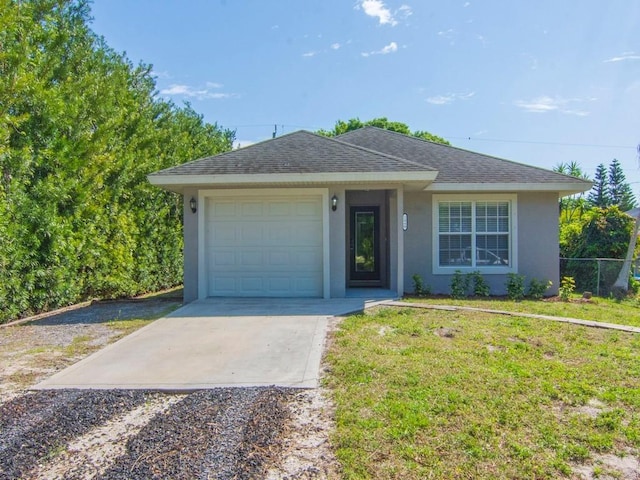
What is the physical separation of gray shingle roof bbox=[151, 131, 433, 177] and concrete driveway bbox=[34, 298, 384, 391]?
2902 mm

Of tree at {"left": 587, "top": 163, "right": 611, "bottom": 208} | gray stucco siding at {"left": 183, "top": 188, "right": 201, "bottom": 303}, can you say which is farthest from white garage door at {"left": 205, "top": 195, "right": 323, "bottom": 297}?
tree at {"left": 587, "top": 163, "right": 611, "bottom": 208}

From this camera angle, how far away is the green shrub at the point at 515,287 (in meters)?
10.4

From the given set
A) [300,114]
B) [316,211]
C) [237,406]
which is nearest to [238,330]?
[237,406]

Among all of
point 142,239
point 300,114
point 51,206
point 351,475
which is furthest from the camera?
point 300,114

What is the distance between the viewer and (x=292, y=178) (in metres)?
8.98

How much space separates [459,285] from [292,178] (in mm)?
4900

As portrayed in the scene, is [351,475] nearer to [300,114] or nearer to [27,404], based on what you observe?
[27,404]

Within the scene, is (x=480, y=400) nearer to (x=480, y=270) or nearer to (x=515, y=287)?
(x=515, y=287)

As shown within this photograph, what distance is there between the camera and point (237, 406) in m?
3.89

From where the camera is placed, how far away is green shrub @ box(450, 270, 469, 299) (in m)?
10.5

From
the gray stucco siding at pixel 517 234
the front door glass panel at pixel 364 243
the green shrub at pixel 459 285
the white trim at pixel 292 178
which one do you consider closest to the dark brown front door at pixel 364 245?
the front door glass panel at pixel 364 243

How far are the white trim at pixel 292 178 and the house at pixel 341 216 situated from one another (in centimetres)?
2

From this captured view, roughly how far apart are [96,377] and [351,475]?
130 inches

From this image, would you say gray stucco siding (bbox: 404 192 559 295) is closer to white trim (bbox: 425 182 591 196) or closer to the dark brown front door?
white trim (bbox: 425 182 591 196)
